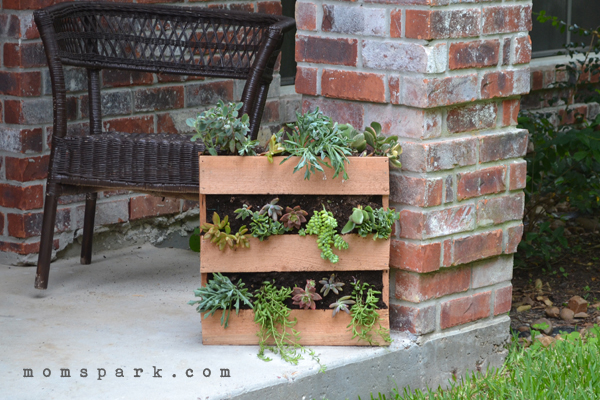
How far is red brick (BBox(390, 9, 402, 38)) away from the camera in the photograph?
2.18 m

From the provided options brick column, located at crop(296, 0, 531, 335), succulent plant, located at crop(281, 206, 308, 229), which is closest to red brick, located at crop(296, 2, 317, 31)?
brick column, located at crop(296, 0, 531, 335)

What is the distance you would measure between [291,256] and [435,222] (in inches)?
16.0

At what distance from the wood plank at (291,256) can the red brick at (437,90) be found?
39cm

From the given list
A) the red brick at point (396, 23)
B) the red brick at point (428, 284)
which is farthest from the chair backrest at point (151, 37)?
the red brick at point (428, 284)

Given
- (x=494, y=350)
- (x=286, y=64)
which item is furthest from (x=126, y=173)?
(x=286, y=64)

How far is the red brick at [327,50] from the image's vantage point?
2285 millimetres

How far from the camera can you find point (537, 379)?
2.33 meters

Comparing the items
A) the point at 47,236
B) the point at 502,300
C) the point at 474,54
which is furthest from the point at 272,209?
the point at 47,236

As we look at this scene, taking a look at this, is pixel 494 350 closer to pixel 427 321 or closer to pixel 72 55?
pixel 427 321

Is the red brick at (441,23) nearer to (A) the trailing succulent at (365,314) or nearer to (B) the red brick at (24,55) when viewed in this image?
(A) the trailing succulent at (365,314)

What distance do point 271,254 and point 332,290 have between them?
0.20 m

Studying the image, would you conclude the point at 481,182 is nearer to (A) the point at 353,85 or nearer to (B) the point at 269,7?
(A) the point at 353,85

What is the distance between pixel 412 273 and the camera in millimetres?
2287

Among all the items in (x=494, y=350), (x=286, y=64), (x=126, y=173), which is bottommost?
(x=494, y=350)
